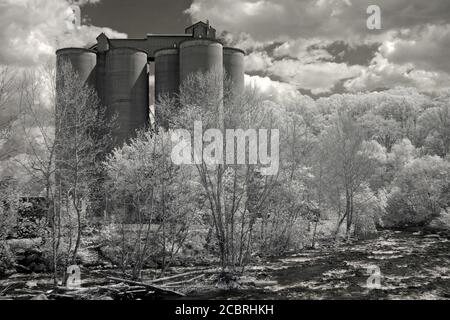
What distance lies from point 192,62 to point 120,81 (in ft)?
23.3

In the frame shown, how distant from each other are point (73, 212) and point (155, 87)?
1767cm

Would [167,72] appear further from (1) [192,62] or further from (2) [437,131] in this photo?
(2) [437,131]

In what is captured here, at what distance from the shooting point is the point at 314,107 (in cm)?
10081

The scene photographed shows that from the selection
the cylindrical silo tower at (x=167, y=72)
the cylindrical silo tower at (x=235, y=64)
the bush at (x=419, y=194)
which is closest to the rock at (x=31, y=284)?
the cylindrical silo tower at (x=167, y=72)

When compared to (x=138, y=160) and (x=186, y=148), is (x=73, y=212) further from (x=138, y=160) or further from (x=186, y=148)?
(x=186, y=148)

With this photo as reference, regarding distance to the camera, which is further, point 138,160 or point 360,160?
point 360,160

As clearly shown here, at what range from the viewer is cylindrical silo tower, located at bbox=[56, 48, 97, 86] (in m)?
40.5

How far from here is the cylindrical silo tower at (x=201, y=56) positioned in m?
Answer: 38.3

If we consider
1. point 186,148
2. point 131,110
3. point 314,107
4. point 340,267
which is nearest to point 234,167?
point 186,148

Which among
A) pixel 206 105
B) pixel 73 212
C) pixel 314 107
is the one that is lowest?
pixel 73 212
